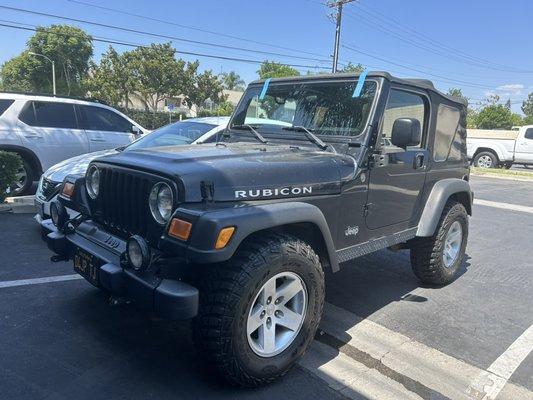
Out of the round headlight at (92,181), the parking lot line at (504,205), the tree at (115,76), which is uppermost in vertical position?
the tree at (115,76)

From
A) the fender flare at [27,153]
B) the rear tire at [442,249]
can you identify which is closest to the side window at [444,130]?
the rear tire at [442,249]

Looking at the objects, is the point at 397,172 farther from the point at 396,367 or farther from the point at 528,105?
the point at 528,105

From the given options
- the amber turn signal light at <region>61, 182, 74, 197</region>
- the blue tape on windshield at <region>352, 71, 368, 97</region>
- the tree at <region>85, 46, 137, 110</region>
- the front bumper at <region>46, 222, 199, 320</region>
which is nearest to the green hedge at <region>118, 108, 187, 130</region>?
the tree at <region>85, 46, 137, 110</region>

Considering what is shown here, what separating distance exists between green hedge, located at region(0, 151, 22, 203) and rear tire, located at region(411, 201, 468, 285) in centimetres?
608

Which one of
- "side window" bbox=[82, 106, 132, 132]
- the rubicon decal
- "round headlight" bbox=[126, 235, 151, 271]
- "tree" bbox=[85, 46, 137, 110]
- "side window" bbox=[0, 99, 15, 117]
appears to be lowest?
"round headlight" bbox=[126, 235, 151, 271]

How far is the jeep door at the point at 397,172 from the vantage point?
3678mm

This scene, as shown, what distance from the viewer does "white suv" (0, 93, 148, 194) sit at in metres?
7.71

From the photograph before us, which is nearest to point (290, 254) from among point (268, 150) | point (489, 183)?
point (268, 150)

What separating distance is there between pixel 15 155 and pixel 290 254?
6.06 metres

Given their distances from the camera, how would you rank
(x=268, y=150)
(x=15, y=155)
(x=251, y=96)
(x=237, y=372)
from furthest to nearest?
(x=15, y=155), (x=251, y=96), (x=268, y=150), (x=237, y=372)

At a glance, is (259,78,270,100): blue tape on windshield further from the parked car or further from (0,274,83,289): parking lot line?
(0,274,83,289): parking lot line

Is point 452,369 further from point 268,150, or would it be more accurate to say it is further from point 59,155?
point 59,155

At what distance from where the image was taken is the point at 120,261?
8.93 feet

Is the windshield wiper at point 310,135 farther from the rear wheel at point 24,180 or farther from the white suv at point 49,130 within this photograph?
the rear wheel at point 24,180
